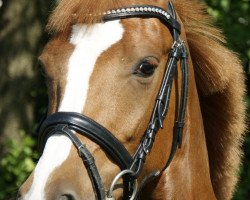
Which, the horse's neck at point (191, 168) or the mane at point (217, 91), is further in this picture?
the mane at point (217, 91)

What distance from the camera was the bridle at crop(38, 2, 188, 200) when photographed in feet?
8.92

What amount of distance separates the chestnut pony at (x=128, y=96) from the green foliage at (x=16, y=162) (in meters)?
2.69

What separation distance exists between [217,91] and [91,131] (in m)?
0.96

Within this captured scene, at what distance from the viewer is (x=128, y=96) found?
2867mm

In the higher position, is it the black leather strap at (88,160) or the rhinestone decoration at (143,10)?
the rhinestone decoration at (143,10)

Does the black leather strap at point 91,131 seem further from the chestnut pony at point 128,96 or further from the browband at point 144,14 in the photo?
the browband at point 144,14

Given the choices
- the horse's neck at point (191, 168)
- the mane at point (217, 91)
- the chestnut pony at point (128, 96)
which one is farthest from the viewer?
the mane at point (217, 91)

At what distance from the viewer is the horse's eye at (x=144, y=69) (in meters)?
2.91

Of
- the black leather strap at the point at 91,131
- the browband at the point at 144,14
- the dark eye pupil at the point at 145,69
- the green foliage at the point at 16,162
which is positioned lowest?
the green foliage at the point at 16,162

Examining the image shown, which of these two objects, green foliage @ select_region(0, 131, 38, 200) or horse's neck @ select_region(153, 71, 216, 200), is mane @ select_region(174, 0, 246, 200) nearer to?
horse's neck @ select_region(153, 71, 216, 200)

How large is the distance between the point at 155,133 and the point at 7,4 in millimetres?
3578

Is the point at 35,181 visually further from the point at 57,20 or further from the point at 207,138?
the point at 207,138

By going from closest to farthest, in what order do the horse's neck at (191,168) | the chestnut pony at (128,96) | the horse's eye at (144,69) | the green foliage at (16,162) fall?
the chestnut pony at (128,96) → the horse's eye at (144,69) → the horse's neck at (191,168) → the green foliage at (16,162)

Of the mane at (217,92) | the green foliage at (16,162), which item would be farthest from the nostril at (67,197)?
the green foliage at (16,162)
